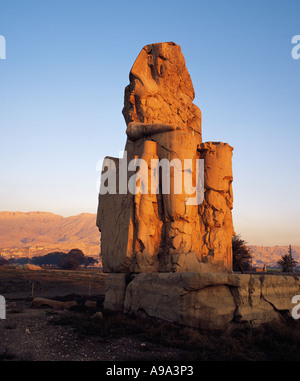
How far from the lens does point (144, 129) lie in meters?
8.80

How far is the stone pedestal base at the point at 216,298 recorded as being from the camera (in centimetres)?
585

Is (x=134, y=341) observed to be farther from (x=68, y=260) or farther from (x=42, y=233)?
(x=42, y=233)

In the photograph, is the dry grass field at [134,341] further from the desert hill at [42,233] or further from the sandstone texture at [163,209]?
the desert hill at [42,233]

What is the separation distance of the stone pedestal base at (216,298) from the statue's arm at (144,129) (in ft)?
12.2

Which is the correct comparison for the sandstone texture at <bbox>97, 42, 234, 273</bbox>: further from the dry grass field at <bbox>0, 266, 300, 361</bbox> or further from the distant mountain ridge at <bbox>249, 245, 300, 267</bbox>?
the distant mountain ridge at <bbox>249, 245, 300, 267</bbox>

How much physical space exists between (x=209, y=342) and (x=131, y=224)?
3.76 m

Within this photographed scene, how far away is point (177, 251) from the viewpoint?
7.86 m

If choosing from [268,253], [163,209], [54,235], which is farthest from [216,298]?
[54,235]

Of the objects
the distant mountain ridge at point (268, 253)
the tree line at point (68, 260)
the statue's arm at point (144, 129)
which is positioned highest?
the statue's arm at point (144, 129)

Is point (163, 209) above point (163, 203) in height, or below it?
Answer: below

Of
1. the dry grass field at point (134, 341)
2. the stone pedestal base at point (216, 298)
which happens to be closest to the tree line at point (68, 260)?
the dry grass field at point (134, 341)

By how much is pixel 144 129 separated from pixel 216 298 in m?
4.76

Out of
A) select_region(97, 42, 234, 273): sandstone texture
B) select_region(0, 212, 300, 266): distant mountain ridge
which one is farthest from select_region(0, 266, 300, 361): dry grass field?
select_region(0, 212, 300, 266): distant mountain ridge

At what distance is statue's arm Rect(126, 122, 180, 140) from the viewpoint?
28.1 feet
